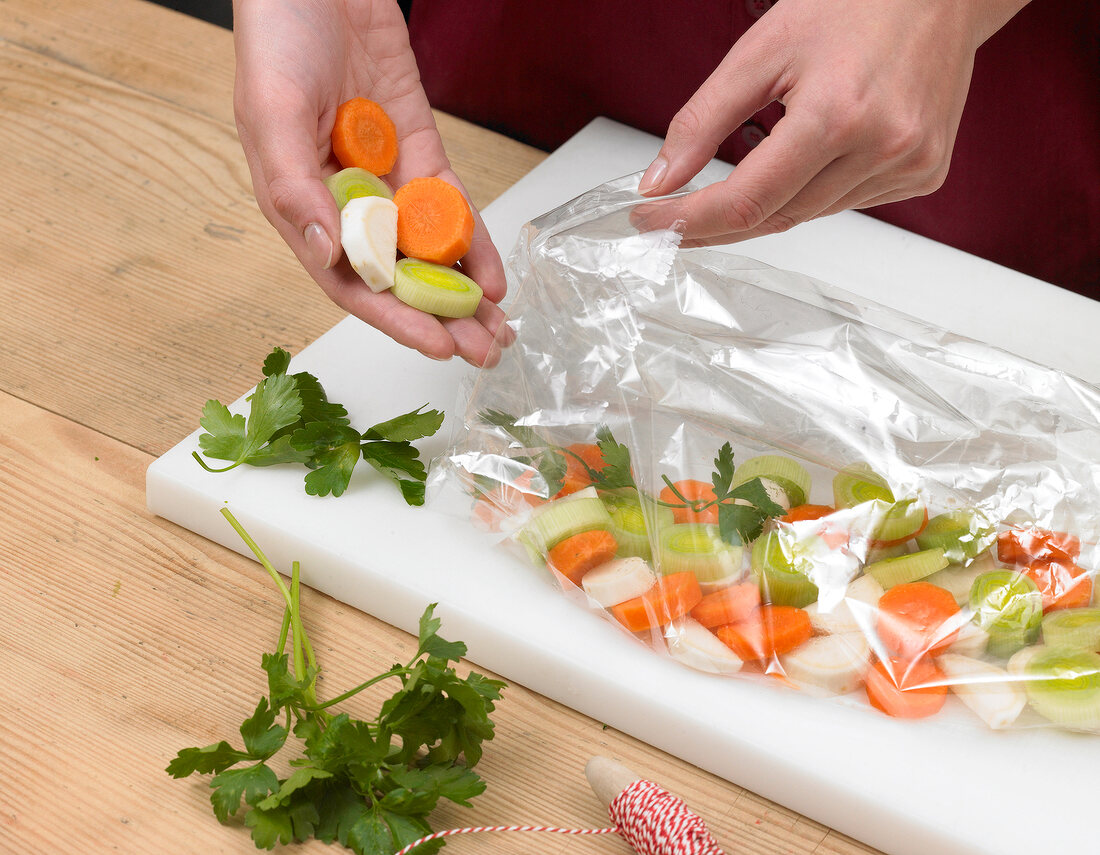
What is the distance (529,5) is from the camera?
1.45 m

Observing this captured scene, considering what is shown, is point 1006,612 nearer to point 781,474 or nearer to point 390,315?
point 781,474

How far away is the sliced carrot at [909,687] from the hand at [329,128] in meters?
0.41

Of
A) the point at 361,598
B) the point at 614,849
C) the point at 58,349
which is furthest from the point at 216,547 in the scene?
the point at 614,849

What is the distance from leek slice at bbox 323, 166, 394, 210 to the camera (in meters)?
1.07

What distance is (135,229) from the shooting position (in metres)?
1.34

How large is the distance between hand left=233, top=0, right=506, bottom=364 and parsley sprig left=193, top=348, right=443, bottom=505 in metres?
0.08

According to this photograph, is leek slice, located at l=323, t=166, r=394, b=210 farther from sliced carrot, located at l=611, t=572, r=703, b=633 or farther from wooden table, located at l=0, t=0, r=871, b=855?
sliced carrot, located at l=611, t=572, r=703, b=633

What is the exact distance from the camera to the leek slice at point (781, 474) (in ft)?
3.01

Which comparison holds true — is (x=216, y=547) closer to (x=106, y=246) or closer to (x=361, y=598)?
(x=361, y=598)

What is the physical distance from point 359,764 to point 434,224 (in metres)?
0.51

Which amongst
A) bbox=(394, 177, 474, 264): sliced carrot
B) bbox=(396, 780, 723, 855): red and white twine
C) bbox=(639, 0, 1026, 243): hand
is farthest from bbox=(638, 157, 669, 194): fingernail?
bbox=(396, 780, 723, 855): red and white twine

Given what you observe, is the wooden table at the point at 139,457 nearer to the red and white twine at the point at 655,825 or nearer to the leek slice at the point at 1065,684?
the red and white twine at the point at 655,825

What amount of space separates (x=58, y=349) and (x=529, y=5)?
0.71 metres

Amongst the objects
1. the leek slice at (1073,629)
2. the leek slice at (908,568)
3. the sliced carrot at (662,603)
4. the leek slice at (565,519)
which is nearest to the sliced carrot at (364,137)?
the leek slice at (565,519)
